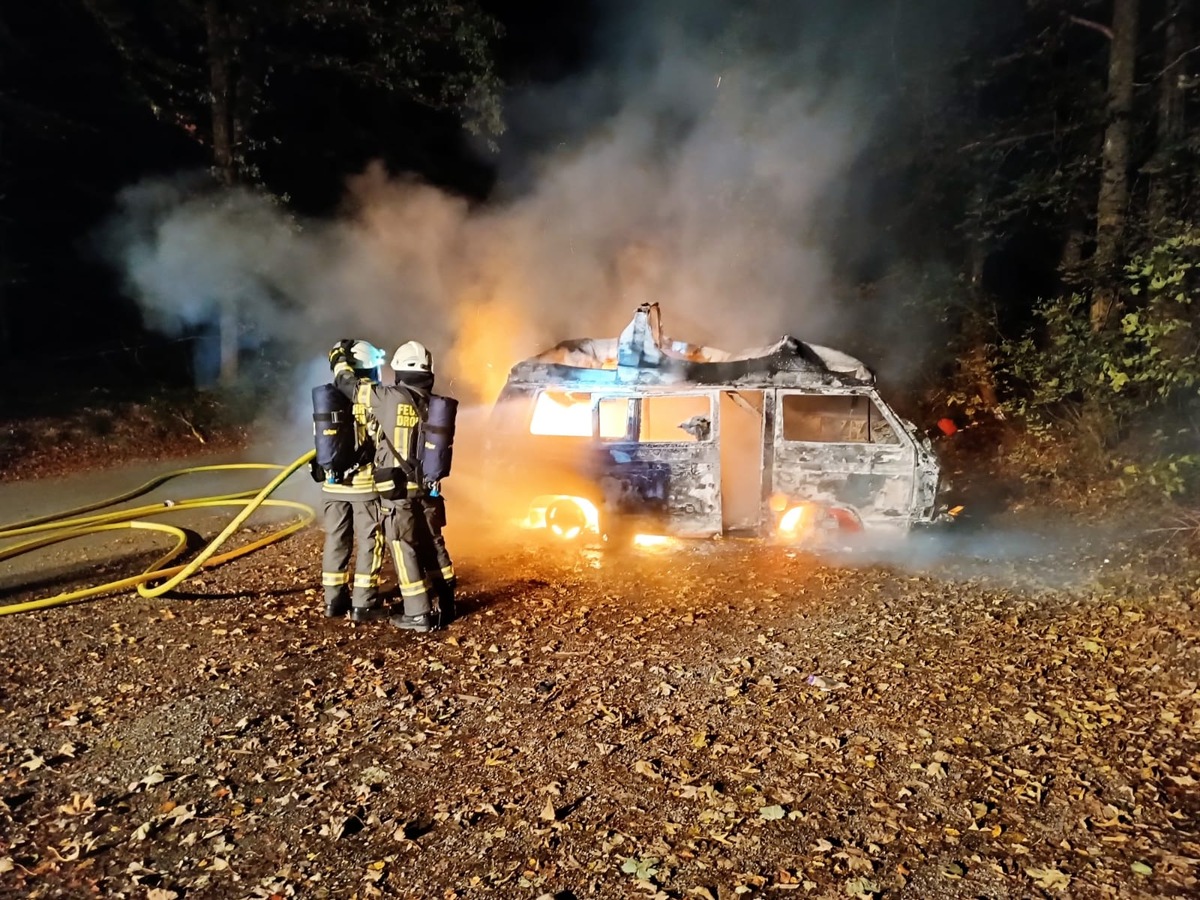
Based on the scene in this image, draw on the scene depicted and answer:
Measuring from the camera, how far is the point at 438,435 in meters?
5.86

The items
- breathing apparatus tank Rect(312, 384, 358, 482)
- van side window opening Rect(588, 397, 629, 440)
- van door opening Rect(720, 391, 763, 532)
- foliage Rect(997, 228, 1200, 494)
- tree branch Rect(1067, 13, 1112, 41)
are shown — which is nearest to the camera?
breathing apparatus tank Rect(312, 384, 358, 482)

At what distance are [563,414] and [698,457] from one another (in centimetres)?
160

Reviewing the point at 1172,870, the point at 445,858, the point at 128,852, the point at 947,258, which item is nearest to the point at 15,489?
the point at 128,852

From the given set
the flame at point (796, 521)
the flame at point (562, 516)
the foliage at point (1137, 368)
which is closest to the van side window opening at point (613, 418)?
the flame at point (562, 516)

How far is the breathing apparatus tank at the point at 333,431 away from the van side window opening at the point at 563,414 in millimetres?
2459

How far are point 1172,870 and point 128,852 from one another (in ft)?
14.6

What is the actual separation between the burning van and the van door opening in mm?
146

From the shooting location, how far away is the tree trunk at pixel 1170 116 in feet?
29.7

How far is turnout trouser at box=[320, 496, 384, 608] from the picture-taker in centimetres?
611

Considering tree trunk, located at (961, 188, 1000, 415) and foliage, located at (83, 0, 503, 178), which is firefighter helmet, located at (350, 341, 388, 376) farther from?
tree trunk, located at (961, 188, 1000, 415)

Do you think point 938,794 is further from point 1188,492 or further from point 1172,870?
point 1188,492

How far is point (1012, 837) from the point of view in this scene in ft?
11.6

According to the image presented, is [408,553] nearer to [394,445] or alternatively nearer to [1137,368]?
[394,445]

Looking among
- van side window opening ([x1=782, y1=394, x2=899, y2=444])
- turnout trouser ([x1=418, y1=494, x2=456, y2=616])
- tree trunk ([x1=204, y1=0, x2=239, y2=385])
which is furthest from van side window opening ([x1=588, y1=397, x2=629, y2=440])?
tree trunk ([x1=204, y1=0, x2=239, y2=385])
